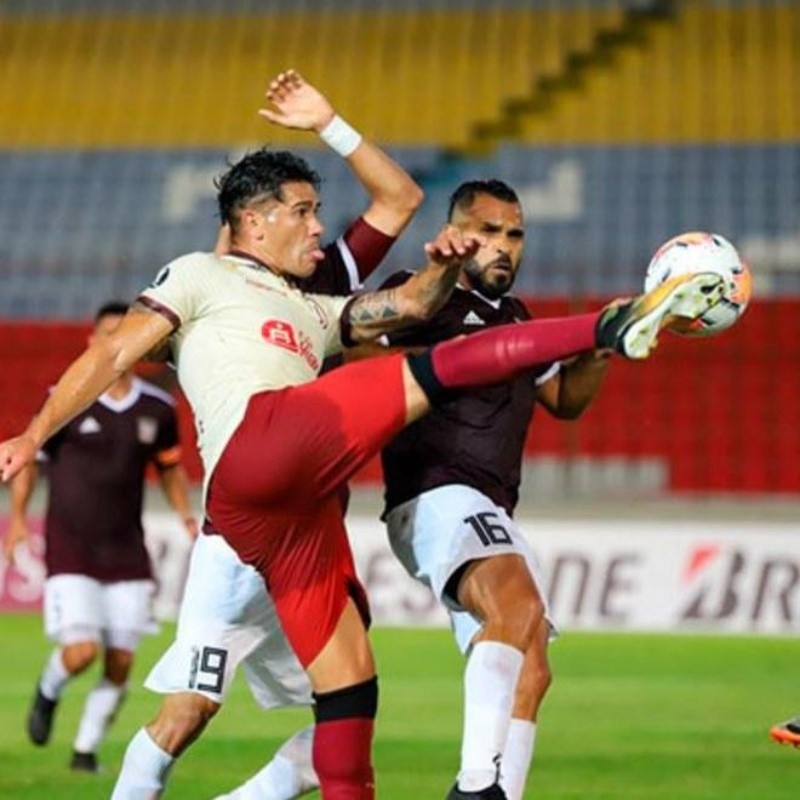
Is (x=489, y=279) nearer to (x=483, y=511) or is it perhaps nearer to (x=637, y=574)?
(x=483, y=511)

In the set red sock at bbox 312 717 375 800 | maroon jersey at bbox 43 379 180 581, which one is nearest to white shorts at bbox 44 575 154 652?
maroon jersey at bbox 43 379 180 581

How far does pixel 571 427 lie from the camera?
2064 cm

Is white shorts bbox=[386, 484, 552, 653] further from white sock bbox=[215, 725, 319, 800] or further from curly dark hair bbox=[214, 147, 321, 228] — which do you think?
curly dark hair bbox=[214, 147, 321, 228]

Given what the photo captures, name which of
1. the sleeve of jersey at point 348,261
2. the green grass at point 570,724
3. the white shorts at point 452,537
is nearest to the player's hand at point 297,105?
the sleeve of jersey at point 348,261

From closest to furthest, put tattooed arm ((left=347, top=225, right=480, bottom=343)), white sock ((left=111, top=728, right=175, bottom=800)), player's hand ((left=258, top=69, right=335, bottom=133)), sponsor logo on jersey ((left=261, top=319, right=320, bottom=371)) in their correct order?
tattooed arm ((left=347, top=225, right=480, bottom=343))
sponsor logo on jersey ((left=261, top=319, right=320, bottom=371))
white sock ((left=111, top=728, right=175, bottom=800))
player's hand ((left=258, top=69, right=335, bottom=133))

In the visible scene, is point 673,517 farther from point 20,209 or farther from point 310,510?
point 310,510

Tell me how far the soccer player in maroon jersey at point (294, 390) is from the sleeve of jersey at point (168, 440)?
189 inches

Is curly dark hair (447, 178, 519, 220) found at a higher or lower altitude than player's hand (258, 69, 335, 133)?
lower

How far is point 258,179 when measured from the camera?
25.5 feet

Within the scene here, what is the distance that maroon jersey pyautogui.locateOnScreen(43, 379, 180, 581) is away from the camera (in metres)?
12.3

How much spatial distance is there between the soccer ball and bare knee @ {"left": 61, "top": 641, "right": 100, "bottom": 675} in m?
5.42

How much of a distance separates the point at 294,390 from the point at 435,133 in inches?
777

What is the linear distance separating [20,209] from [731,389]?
9.15m

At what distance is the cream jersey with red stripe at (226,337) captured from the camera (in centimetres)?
737
